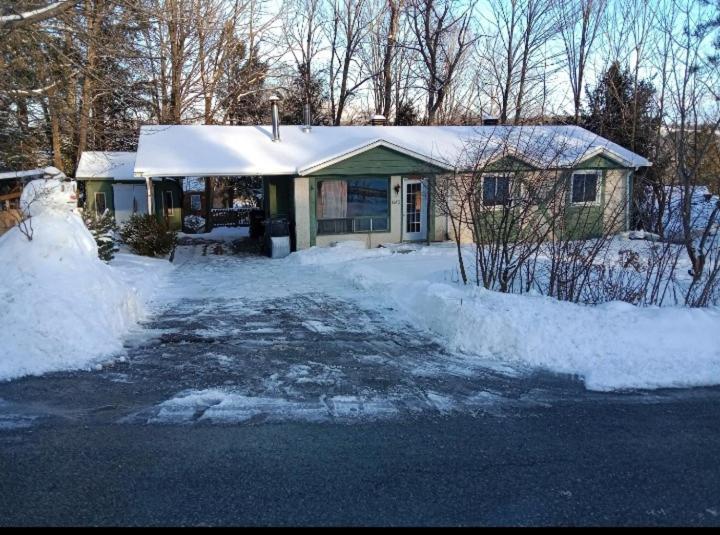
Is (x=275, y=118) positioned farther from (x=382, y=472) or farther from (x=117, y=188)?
(x=382, y=472)

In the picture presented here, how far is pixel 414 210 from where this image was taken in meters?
19.2

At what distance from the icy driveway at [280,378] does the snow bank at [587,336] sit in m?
0.33

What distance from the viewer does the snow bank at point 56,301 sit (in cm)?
661

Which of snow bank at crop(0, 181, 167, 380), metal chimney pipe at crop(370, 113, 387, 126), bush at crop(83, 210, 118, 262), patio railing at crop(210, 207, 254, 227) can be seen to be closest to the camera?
snow bank at crop(0, 181, 167, 380)

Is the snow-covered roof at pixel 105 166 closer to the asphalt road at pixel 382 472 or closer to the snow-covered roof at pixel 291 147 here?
the snow-covered roof at pixel 291 147

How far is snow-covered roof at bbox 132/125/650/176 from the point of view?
17078 mm

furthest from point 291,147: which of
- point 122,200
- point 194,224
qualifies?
point 122,200

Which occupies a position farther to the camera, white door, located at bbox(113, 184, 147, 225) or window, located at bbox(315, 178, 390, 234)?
white door, located at bbox(113, 184, 147, 225)

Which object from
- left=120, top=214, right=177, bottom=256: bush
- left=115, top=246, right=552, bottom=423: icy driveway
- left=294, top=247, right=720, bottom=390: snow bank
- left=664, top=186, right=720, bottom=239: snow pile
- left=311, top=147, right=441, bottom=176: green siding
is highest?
left=311, top=147, right=441, bottom=176: green siding

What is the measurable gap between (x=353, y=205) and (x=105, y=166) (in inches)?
511

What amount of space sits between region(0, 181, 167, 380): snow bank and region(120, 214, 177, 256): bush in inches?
299

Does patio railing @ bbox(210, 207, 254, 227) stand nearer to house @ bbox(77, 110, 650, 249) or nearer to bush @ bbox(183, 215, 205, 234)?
bush @ bbox(183, 215, 205, 234)

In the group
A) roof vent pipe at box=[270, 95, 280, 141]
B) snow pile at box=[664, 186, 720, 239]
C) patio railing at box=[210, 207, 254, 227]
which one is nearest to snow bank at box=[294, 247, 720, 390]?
snow pile at box=[664, 186, 720, 239]

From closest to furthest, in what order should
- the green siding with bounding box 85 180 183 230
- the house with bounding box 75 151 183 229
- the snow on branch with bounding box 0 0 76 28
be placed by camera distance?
the snow on branch with bounding box 0 0 76 28, the house with bounding box 75 151 183 229, the green siding with bounding box 85 180 183 230
